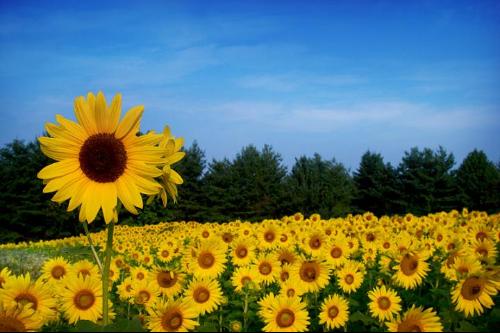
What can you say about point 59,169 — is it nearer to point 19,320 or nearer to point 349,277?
point 19,320

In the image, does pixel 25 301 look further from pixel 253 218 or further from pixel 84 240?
pixel 253 218

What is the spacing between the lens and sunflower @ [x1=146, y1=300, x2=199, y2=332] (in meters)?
2.38

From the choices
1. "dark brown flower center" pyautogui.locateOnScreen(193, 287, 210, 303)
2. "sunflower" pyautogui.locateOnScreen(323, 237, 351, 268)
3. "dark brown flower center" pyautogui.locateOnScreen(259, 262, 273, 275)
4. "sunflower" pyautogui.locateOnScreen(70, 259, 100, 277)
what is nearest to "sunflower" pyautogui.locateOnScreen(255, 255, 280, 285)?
"dark brown flower center" pyautogui.locateOnScreen(259, 262, 273, 275)

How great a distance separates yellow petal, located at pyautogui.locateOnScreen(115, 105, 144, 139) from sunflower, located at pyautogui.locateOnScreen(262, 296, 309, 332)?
1449 millimetres

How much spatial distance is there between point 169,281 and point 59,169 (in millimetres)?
1936

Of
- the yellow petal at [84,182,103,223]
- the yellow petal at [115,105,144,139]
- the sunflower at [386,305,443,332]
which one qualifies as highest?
the yellow petal at [115,105,144,139]

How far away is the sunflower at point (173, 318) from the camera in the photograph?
2.38 meters

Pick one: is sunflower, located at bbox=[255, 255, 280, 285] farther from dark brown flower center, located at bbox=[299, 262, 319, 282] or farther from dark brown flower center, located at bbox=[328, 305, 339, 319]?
dark brown flower center, located at bbox=[328, 305, 339, 319]

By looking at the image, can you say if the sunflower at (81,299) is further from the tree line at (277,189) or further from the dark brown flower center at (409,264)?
the tree line at (277,189)

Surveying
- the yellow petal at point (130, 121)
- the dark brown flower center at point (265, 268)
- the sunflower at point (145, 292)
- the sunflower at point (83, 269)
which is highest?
the yellow petal at point (130, 121)

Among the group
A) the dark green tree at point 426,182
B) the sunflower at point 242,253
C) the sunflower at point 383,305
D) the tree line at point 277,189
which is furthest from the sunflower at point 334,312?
the dark green tree at point 426,182

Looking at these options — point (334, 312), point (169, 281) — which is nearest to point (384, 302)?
point (334, 312)

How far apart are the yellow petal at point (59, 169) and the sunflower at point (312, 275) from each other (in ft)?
7.80

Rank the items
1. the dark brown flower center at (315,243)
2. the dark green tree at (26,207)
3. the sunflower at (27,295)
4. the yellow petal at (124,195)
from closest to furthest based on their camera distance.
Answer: the yellow petal at (124,195)
the sunflower at (27,295)
the dark brown flower center at (315,243)
the dark green tree at (26,207)
